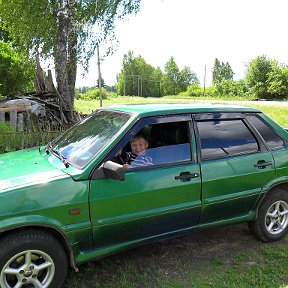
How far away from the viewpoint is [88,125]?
4.00 metres

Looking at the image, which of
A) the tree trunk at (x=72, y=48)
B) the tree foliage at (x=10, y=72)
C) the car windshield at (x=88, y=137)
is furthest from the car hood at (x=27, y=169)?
the tree foliage at (x=10, y=72)

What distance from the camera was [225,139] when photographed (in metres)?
3.92

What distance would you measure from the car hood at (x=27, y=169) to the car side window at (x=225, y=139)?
5.10 feet

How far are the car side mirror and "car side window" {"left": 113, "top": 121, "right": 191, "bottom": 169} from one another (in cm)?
26

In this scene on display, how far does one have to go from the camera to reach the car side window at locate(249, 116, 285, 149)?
164 inches

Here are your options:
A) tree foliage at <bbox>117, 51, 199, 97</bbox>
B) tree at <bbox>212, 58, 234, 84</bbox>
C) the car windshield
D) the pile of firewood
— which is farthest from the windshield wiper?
tree at <bbox>212, 58, 234, 84</bbox>

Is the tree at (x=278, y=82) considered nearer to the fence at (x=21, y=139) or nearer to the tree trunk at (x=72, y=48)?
the tree trunk at (x=72, y=48)

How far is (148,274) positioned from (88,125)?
5.75 feet

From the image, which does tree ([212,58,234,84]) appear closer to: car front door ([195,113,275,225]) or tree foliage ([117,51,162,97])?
tree foliage ([117,51,162,97])

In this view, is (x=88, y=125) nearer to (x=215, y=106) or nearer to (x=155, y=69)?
(x=215, y=106)

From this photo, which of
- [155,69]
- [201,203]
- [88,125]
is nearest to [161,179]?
[201,203]

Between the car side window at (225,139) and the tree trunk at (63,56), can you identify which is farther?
the tree trunk at (63,56)

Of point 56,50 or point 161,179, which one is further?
point 56,50

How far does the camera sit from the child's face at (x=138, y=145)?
3.49 metres
